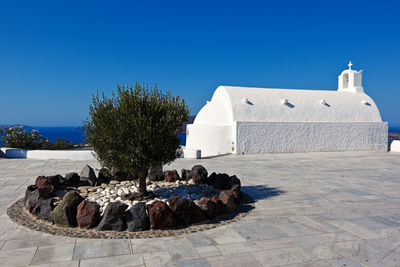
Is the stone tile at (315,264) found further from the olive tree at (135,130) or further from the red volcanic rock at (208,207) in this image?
the olive tree at (135,130)

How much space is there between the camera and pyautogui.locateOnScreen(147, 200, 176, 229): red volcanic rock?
4789 mm

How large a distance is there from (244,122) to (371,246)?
46.2ft

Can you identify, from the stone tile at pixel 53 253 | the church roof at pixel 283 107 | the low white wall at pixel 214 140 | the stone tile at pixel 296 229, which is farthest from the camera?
the church roof at pixel 283 107

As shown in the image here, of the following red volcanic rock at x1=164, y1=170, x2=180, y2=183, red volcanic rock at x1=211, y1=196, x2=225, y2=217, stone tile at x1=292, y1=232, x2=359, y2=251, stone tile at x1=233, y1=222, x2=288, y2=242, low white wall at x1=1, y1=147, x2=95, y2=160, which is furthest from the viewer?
low white wall at x1=1, y1=147, x2=95, y2=160

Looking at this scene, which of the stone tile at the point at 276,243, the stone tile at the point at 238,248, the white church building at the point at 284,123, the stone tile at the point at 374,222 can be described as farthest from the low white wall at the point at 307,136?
the stone tile at the point at 238,248

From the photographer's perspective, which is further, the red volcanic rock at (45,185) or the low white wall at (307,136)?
the low white wall at (307,136)

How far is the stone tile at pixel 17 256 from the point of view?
11.9 feet

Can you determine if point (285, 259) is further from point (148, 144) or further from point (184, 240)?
point (148, 144)

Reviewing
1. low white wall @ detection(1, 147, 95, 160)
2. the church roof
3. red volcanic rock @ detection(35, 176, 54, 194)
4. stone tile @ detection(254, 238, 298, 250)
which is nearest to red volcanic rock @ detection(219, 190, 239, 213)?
stone tile @ detection(254, 238, 298, 250)

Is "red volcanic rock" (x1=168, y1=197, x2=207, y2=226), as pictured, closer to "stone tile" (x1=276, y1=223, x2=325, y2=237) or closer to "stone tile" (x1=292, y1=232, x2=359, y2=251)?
"stone tile" (x1=276, y1=223, x2=325, y2=237)

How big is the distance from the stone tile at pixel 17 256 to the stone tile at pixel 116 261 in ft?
2.38

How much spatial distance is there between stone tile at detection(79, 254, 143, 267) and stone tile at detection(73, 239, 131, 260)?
115 millimetres

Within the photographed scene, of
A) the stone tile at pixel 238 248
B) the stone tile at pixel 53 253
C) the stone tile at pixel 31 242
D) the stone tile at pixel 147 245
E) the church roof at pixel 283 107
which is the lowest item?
the stone tile at pixel 238 248

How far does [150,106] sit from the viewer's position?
5867mm
